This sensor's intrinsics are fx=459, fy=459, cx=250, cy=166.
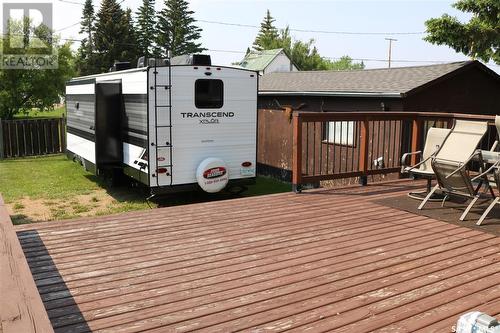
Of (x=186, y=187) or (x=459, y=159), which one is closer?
(x=459, y=159)

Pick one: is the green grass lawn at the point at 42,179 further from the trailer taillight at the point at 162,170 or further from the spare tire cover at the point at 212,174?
the spare tire cover at the point at 212,174

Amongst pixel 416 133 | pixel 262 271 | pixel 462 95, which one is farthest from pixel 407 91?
pixel 262 271

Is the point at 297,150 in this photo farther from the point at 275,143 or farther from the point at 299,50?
the point at 299,50

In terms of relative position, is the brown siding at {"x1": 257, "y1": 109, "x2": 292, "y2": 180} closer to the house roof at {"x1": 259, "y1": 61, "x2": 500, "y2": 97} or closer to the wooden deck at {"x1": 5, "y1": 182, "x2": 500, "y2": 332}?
the house roof at {"x1": 259, "y1": 61, "x2": 500, "y2": 97}

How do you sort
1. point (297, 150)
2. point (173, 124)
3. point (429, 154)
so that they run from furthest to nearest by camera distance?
point (173, 124) → point (297, 150) → point (429, 154)

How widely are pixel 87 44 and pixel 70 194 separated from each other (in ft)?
140

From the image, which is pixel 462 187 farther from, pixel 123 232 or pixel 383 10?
pixel 383 10

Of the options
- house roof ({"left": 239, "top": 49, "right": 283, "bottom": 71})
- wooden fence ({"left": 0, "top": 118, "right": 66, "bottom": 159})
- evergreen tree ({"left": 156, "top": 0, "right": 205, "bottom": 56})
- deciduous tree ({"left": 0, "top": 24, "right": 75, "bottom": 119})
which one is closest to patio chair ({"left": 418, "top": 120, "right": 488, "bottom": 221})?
wooden fence ({"left": 0, "top": 118, "right": 66, "bottom": 159})

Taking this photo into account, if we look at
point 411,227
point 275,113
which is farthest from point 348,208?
point 275,113

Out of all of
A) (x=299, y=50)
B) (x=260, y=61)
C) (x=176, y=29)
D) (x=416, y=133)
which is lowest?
(x=416, y=133)

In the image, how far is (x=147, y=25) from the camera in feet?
165

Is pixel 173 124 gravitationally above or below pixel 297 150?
above

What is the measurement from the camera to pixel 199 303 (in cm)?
290

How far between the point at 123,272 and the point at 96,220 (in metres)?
1.57
